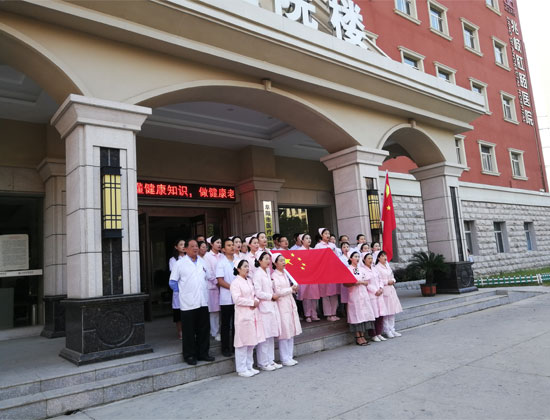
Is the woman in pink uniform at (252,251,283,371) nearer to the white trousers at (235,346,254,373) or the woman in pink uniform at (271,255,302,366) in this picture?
the woman in pink uniform at (271,255,302,366)

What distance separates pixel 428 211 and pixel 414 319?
418 centimetres

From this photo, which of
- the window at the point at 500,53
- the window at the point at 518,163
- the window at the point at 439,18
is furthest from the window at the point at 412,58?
the window at the point at 518,163

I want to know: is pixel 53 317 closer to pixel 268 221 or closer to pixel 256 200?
pixel 256 200

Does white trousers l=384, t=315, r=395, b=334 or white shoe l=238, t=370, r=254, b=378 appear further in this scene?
white trousers l=384, t=315, r=395, b=334

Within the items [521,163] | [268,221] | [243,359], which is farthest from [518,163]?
[243,359]

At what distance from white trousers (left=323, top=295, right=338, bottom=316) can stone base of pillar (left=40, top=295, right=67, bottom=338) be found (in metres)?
4.82

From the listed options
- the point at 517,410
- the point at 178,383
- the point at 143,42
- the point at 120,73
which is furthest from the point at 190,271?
the point at 517,410

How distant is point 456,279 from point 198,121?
24.3 feet

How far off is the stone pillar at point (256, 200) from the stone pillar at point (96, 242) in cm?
550

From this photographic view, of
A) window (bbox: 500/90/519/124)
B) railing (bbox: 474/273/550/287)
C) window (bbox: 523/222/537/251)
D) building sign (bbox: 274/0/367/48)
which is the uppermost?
window (bbox: 500/90/519/124)

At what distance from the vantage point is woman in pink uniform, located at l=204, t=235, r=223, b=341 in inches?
265

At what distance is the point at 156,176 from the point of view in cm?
1021

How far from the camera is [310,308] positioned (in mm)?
7949

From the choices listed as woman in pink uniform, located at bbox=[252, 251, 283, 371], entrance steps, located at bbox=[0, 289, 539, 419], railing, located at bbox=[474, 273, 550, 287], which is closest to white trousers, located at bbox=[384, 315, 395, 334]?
entrance steps, located at bbox=[0, 289, 539, 419]
